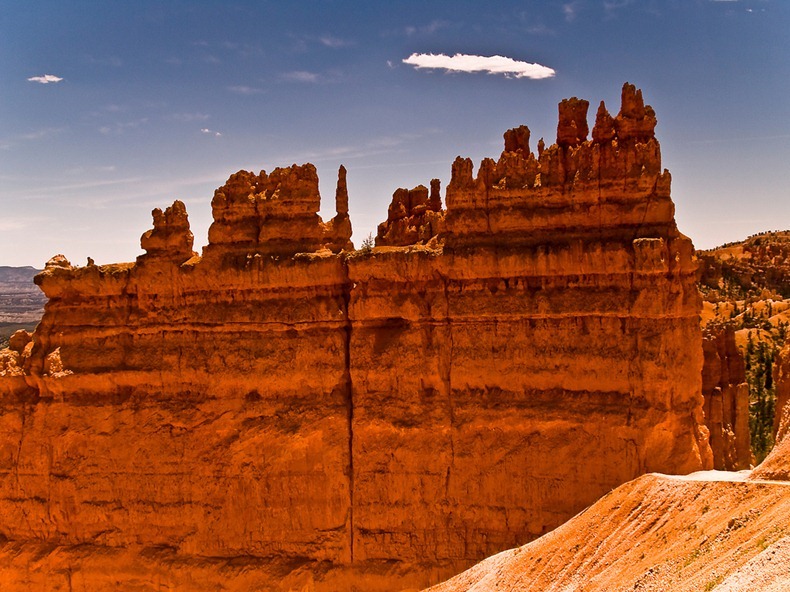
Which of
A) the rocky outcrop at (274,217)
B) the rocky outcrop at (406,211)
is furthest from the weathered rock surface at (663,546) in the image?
the rocky outcrop at (406,211)

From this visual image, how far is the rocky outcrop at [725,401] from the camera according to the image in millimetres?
26297

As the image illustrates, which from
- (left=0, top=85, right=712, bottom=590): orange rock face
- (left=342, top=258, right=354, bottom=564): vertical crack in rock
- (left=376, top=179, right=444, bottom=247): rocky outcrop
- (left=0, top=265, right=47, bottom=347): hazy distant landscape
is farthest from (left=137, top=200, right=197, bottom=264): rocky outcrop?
(left=0, top=265, right=47, bottom=347): hazy distant landscape

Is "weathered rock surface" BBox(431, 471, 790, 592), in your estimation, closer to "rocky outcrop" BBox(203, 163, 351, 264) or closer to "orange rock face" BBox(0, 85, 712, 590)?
"orange rock face" BBox(0, 85, 712, 590)

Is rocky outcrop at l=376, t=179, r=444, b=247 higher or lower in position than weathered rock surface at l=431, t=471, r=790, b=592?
higher

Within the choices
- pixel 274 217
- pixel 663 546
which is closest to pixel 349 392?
pixel 274 217

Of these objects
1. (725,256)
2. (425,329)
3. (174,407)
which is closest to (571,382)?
(425,329)

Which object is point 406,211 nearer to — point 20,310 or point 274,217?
point 274,217

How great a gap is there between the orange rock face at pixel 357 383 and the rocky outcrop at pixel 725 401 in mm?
9173

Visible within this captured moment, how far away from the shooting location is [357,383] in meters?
19.2

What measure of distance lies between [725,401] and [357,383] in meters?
16.6

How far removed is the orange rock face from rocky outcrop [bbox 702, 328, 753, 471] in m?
9.17

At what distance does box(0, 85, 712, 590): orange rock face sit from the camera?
1744 cm

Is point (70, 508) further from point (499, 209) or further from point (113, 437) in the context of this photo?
point (499, 209)

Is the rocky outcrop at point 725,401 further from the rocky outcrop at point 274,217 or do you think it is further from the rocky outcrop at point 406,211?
the rocky outcrop at point 274,217
